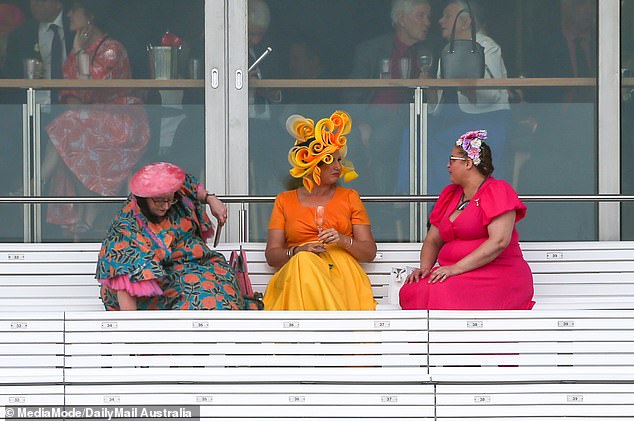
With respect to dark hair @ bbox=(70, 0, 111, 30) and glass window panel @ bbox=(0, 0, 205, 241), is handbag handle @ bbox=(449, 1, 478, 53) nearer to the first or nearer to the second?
glass window panel @ bbox=(0, 0, 205, 241)

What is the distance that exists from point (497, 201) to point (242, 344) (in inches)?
62.5

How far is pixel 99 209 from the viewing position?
8469 millimetres

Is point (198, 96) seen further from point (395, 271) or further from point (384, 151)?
point (395, 271)

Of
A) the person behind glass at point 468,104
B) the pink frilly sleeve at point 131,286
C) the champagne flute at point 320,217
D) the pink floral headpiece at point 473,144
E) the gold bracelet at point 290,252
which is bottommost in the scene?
the pink frilly sleeve at point 131,286

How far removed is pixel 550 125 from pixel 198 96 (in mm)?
2228

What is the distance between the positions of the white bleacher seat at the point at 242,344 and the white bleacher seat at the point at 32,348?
5 cm

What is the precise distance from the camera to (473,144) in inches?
275

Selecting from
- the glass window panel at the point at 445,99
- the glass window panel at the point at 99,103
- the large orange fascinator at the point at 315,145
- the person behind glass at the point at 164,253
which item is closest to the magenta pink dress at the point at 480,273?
the large orange fascinator at the point at 315,145

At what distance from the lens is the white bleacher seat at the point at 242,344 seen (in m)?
6.12

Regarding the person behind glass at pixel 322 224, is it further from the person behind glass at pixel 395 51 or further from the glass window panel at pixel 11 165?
the glass window panel at pixel 11 165

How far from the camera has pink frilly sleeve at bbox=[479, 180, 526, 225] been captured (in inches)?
268

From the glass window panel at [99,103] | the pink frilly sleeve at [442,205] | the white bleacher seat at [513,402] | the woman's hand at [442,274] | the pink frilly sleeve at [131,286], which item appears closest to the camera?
the white bleacher seat at [513,402]

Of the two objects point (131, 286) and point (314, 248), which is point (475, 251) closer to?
point (314, 248)

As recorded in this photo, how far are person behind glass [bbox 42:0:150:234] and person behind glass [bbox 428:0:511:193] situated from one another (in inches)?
72.5
